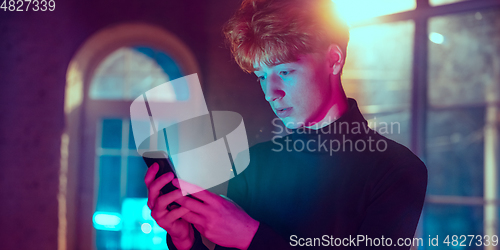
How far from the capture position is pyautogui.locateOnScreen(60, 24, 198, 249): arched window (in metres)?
1.88

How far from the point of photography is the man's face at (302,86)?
1.05 m

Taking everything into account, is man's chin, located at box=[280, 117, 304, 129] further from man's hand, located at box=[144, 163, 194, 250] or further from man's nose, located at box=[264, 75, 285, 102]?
man's hand, located at box=[144, 163, 194, 250]

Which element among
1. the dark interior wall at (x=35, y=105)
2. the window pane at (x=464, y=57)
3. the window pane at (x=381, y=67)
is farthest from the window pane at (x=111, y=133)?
the window pane at (x=464, y=57)

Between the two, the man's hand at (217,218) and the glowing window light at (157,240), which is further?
the glowing window light at (157,240)

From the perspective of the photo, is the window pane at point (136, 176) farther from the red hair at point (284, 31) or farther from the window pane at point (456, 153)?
the window pane at point (456, 153)

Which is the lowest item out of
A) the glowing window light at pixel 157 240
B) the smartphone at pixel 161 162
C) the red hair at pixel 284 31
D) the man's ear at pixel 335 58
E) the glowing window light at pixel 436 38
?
the glowing window light at pixel 157 240

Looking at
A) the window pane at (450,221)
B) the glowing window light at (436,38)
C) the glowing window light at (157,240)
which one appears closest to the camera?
the window pane at (450,221)

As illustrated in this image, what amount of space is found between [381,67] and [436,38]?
0.26 metres

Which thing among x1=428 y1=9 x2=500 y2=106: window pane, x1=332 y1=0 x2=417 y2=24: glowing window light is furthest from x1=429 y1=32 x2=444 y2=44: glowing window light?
x1=332 y1=0 x2=417 y2=24: glowing window light

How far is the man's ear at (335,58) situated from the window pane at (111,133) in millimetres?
1444

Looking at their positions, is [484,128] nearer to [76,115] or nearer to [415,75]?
[415,75]

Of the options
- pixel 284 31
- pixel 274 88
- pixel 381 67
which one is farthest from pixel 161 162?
pixel 381 67

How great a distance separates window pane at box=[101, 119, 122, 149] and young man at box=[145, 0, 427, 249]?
112 centimetres

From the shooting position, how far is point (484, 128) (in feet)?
4.56
